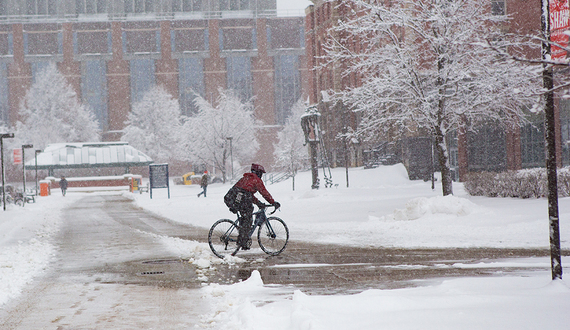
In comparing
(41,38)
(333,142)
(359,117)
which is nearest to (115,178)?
(333,142)

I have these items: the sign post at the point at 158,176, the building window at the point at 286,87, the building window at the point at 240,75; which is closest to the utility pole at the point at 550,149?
the sign post at the point at 158,176

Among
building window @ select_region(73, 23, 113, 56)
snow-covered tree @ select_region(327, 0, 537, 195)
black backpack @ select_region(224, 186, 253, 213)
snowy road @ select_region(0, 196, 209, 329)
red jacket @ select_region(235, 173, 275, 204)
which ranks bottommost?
snowy road @ select_region(0, 196, 209, 329)

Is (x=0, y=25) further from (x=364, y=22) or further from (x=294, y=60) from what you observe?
(x=364, y=22)

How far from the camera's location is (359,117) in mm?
49594

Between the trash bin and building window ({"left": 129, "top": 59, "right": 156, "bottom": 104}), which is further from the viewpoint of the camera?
building window ({"left": 129, "top": 59, "right": 156, "bottom": 104})

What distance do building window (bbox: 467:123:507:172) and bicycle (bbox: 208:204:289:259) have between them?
26.3m

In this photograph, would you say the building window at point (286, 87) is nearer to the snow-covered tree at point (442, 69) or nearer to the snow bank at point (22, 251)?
the snow bank at point (22, 251)

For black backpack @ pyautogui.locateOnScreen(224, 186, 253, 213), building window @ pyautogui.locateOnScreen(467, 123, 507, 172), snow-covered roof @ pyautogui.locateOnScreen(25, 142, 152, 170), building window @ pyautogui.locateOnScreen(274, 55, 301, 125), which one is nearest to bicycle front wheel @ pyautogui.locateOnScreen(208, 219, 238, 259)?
black backpack @ pyautogui.locateOnScreen(224, 186, 253, 213)

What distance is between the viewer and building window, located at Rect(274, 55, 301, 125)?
89.1m

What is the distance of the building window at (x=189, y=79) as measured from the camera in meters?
85.4

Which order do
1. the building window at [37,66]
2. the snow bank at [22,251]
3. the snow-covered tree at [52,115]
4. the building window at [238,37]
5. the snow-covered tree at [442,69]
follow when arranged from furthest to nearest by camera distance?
the building window at [238,37]
the building window at [37,66]
the snow-covered tree at [52,115]
the snow-covered tree at [442,69]
the snow bank at [22,251]

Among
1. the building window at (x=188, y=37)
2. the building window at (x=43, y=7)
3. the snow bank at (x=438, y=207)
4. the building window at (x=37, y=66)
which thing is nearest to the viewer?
the snow bank at (x=438, y=207)

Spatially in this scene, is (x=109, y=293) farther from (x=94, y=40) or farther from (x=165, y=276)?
(x=94, y=40)

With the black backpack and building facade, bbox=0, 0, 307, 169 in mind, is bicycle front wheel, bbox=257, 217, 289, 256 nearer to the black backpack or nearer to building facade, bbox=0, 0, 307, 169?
the black backpack
